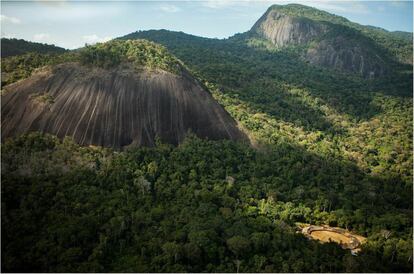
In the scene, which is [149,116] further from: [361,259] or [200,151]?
[361,259]

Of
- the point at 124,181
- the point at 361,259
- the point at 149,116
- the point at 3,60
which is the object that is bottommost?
the point at 361,259

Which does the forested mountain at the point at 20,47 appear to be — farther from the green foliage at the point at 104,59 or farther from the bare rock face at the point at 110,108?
the bare rock face at the point at 110,108

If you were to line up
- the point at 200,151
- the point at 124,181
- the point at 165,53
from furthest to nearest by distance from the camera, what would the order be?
the point at 165,53
the point at 200,151
the point at 124,181

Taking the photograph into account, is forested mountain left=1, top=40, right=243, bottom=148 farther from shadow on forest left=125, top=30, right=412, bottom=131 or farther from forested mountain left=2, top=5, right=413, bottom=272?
shadow on forest left=125, top=30, right=412, bottom=131

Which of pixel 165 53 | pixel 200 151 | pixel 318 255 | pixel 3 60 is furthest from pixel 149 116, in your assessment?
pixel 318 255

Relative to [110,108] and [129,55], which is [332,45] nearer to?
[129,55]

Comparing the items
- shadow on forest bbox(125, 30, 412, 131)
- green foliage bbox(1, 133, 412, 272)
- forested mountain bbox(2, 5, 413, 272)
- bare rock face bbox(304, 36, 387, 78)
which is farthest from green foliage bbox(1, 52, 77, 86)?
bare rock face bbox(304, 36, 387, 78)
